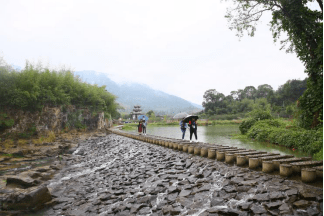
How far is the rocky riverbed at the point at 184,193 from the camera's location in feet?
11.2

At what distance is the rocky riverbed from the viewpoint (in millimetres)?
3426

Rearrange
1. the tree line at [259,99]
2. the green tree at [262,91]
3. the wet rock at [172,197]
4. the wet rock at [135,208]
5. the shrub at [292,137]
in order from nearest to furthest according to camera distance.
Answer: the wet rock at [135,208] → the wet rock at [172,197] → the shrub at [292,137] → the tree line at [259,99] → the green tree at [262,91]

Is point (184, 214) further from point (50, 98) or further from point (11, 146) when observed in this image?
point (50, 98)

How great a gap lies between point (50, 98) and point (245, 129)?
20.7 meters

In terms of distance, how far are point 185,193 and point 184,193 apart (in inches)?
1.1

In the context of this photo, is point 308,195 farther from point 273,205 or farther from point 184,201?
point 184,201

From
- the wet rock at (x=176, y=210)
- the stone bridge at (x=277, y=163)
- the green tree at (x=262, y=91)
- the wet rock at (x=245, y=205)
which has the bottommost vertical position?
the wet rock at (x=176, y=210)

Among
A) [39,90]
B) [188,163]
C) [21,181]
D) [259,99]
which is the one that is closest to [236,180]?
[188,163]

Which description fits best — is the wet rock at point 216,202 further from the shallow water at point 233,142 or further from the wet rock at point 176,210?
the shallow water at point 233,142

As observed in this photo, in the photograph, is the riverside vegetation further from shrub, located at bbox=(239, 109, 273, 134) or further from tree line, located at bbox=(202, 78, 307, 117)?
tree line, located at bbox=(202, 78, 307, 117)

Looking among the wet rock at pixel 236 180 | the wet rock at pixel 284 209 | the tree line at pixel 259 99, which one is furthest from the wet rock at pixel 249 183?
the tree line at pixel 259 99

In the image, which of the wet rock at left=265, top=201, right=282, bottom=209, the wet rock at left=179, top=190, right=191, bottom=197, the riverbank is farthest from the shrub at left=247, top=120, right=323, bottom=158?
the riverbank

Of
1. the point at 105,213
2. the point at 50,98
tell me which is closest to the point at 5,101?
the point at 50,98

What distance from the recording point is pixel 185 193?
15.3ft
